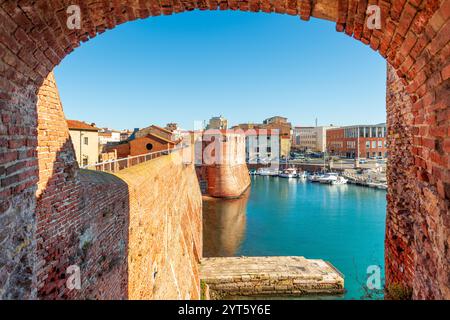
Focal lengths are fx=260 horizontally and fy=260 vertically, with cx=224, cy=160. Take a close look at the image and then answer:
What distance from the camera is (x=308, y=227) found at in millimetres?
28328

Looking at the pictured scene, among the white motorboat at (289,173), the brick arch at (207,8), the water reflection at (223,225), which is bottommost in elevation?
the water reflection at (223,225)

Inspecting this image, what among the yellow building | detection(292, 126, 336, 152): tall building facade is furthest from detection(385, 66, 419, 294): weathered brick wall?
detection(292, 126, 336, 152): tall building facade

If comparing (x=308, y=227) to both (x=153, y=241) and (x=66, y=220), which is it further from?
(x=66, y=220)

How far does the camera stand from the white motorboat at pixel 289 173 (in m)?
57.8

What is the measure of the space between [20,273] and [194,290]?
11.1 m

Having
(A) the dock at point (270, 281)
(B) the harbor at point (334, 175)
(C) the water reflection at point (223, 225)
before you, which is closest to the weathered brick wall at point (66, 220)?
(A) the dock at point (270, 281)

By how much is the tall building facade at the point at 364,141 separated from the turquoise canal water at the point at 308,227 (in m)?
18.5

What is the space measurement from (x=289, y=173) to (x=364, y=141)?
60.7 ft

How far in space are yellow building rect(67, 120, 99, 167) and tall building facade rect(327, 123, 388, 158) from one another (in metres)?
54.7
